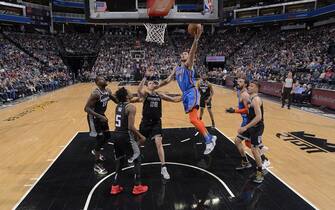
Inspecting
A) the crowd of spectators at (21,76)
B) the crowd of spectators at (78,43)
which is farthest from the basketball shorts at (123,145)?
the crowd of spectators at (78,43)

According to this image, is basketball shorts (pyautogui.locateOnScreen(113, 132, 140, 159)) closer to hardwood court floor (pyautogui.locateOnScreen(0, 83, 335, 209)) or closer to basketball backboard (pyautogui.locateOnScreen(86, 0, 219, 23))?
hardwood court floor (pyautogui.locateOnScreen(0, 83, 335, 209))

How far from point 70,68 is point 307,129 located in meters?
35.5

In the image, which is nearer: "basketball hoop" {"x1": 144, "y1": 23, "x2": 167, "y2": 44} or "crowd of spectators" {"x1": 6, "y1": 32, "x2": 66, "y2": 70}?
"basketball hoop" {"x1": 144, "y1": 23, "x2": 167, "y2": 44}

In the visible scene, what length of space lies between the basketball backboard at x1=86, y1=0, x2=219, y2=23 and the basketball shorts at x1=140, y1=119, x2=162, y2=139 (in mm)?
5151

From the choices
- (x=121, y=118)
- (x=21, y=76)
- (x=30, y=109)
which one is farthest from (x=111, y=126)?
(x=21, y=76)

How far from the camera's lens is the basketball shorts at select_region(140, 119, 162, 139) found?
5.93 m

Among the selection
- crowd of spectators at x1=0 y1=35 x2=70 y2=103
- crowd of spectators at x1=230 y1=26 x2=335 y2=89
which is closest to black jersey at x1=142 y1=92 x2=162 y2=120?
crowd of spectators at x1=230 y1=26 x2=335 y2=89

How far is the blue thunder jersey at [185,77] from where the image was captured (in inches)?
267

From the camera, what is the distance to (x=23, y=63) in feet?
102

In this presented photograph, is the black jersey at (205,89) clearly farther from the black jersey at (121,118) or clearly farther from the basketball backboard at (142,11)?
the black jersey at (121,118)

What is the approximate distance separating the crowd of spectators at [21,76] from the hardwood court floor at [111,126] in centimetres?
368

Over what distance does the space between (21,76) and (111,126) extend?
1743 cm

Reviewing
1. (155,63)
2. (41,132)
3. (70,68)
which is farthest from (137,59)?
(41,132)

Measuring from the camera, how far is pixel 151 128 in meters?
5.97
